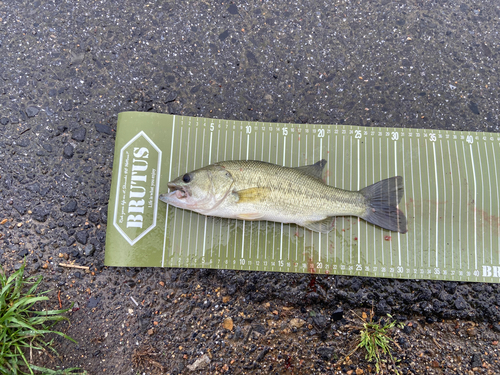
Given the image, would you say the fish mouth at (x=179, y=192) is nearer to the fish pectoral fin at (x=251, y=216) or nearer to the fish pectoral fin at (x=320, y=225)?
the fish pectoral fin at (x=251, y=216)

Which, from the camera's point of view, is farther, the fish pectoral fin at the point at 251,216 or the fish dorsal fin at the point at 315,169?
the fish dorsal fin at the point at 315,169

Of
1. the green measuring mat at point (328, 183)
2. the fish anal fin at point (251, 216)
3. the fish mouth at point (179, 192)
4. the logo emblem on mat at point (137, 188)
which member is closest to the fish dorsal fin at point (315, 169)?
the green measuring mat at point (328, 183)

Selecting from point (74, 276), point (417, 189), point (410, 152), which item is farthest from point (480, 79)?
point (74, 276)

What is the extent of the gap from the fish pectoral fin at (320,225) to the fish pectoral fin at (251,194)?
2.24ft

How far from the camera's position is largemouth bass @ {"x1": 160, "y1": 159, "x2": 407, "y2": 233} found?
139 inches

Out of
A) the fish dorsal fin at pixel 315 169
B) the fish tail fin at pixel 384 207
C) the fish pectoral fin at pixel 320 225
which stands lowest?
the fish pectoral fin at pixel 320 225

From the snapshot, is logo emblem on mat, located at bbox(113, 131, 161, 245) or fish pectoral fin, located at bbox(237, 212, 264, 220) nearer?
fish pectoral fin, located at bbox(237, 212, 264, 220)

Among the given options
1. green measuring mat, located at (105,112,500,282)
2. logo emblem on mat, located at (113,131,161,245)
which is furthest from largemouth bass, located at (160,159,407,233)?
logo emblem on mat, located at (113,131,161,245)

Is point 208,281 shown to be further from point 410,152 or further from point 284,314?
point 410,152

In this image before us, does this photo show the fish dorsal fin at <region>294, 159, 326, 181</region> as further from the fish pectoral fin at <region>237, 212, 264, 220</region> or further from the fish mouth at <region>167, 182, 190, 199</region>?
the fish mouth at <region>167, 182, 190, 199</region>

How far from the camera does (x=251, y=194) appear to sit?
354 cm

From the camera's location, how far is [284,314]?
3.73m

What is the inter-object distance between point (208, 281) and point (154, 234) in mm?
953

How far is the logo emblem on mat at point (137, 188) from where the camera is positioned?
3.83 meters
